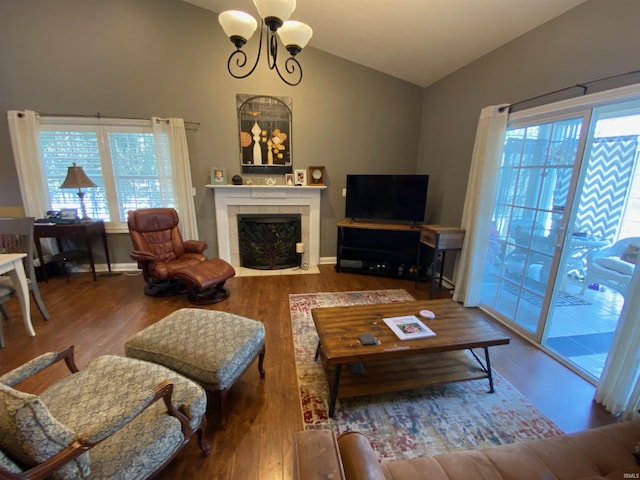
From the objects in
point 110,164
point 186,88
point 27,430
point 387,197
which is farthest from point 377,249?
point 110,164

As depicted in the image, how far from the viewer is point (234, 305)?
10.3 feet

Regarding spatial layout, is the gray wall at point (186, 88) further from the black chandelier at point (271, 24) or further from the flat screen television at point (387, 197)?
the black chandelier at point (271, 24)

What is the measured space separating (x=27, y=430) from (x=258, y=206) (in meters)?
3.56

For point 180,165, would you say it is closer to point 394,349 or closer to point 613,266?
point 394,349

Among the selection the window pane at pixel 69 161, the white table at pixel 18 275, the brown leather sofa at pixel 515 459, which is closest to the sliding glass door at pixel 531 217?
the brown leather sofa at pixel 515 459

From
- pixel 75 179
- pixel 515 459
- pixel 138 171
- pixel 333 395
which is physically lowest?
pixel 333 395

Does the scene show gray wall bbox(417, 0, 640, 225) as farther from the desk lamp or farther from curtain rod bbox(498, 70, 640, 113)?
the desk lamp

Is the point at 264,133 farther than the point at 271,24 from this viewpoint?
Yes

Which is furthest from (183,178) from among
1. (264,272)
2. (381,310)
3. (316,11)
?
(381,310)

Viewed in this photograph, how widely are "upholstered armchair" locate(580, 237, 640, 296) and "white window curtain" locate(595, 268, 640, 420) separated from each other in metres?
0.48

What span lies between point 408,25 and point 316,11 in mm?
1001

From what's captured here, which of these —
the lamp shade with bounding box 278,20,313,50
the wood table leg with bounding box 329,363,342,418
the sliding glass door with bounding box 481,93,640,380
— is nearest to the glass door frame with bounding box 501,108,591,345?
the sliding glass door with bounding box 481,93,640,380

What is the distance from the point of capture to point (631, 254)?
202 centimetres

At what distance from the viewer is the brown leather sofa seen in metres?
0.87
